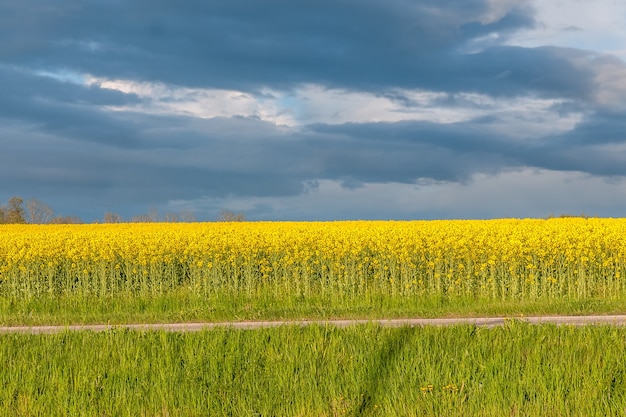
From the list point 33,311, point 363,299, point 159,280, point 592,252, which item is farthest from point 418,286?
point 33,311

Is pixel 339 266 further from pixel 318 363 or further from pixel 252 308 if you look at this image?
pixel 318 363

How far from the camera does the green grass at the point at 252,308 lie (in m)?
18.7

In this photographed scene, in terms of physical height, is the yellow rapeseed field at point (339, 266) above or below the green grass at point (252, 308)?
above

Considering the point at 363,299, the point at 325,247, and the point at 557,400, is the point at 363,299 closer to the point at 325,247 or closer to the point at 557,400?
the point at 325,247

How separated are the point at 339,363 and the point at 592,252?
16.5 metres

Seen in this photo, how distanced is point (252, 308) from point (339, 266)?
492 cm

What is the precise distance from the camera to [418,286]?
24281 millimetres

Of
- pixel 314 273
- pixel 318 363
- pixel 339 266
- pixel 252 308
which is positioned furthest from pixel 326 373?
pixel 314 273

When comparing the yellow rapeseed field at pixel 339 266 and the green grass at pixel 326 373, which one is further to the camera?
the yellow rapeseed field at pixel 339 266

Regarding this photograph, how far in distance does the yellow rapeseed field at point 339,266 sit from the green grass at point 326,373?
437 inches

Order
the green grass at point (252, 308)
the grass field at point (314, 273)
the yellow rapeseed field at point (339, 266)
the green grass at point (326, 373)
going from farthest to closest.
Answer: the yellow rapeseed field at point (339, 266) → the grass field at point (314, 273) → the green grass at point (252, 308) → the green grass at point (326, 373)

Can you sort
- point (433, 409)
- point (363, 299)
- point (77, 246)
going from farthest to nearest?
point (77, 246) < point (363, 299) < point (433, 409)

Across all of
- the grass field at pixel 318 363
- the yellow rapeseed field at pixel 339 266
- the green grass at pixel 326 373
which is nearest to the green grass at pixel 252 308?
the grass field at pixel 318 363

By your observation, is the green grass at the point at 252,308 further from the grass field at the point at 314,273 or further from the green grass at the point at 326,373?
the green grass at the point at 326,373
